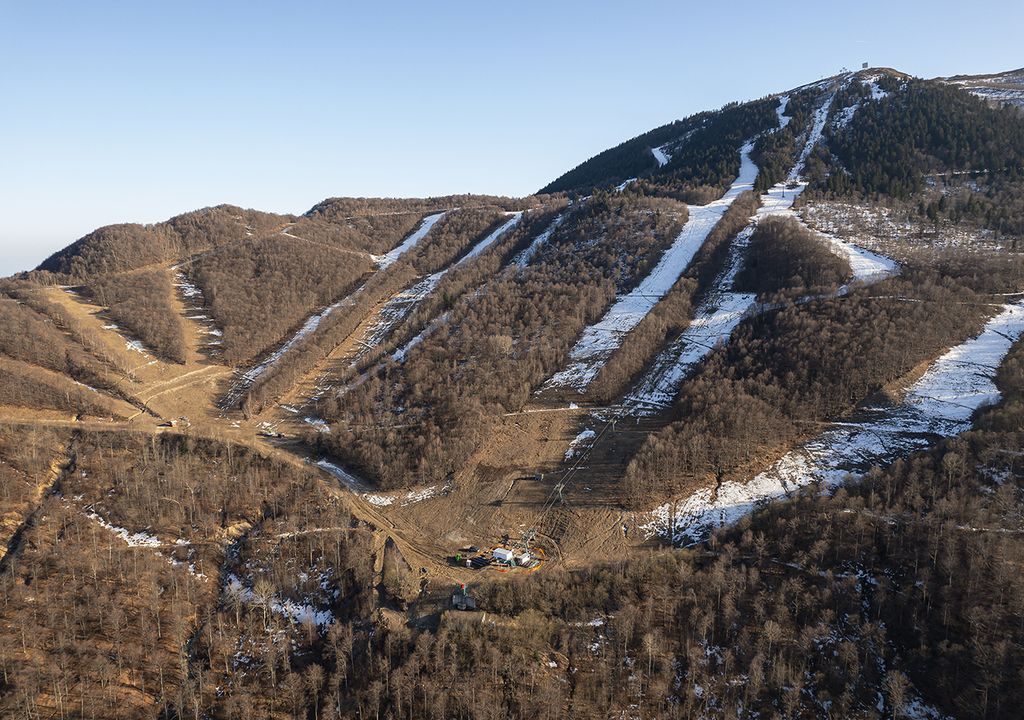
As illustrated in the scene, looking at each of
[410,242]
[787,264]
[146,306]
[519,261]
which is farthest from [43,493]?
[410,242]

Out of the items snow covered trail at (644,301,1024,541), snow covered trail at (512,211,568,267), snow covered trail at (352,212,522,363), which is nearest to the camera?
snow covered trail at (644,301,1024,541)

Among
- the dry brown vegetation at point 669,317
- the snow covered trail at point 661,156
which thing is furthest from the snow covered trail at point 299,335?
the snow covered trail at point 661,156

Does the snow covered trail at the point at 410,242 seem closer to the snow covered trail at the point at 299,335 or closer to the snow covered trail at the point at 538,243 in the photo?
the snow covered trail at the point at 299,335

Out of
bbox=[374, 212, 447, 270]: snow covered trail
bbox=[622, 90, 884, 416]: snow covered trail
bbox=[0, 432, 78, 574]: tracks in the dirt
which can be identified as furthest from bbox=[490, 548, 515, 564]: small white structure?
bbox=[374, 212, 447, 270]: snow covered trail

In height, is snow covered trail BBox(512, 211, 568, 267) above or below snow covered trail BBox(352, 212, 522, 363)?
above

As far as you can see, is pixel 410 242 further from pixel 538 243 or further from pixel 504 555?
pixel 504 555

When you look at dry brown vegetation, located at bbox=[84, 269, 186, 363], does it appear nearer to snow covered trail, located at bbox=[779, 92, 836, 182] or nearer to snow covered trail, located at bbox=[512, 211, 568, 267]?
snow covered trail, located at bbox=[512, 211, 568, 267]
